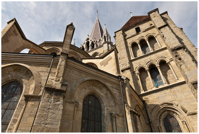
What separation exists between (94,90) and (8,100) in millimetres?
3496

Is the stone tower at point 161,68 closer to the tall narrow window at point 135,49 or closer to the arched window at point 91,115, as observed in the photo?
the tall narrow window at point 135,49

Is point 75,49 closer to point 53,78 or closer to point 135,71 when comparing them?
point 135,71

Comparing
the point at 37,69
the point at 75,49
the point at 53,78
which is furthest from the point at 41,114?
the point at 75,49

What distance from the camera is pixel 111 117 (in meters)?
5.70

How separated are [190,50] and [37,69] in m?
10.8

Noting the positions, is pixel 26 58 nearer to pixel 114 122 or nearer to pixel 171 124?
pixel 114 122

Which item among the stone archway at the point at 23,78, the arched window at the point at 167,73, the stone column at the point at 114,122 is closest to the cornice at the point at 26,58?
the stone archway at the point at 23,78

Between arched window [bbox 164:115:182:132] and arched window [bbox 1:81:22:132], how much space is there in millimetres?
8387

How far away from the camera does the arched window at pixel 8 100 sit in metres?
4.32

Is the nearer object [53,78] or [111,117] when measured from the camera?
[53,78]

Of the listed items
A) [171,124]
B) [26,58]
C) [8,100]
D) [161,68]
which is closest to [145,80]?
[161,68]

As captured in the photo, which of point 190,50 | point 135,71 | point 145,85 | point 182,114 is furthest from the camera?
point 135,71

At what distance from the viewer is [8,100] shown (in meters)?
4.78

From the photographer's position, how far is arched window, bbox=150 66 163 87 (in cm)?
1013
